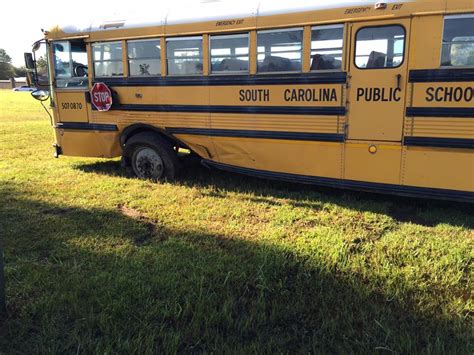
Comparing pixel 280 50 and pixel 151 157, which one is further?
pixel 151 157

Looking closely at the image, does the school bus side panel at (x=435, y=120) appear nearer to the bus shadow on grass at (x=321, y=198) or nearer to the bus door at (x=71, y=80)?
the bus shadow on grass at (x=321, y=198)

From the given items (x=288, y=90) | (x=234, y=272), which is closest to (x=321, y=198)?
(x=288, y=90)

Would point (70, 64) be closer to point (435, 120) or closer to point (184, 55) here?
point (184, 55)

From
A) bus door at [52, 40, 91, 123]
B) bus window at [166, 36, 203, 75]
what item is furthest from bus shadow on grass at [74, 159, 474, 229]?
bus window at [166, 36, 203, 75]

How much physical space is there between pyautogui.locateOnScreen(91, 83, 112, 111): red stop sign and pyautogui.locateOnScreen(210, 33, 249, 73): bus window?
1734 millimetres

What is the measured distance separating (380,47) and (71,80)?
14.8 ft

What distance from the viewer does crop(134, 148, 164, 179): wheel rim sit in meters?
6.52

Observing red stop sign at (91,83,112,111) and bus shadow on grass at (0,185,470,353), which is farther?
red stop sign at (91,83,112,111)

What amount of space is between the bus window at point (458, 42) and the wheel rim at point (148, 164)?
12.9 feet

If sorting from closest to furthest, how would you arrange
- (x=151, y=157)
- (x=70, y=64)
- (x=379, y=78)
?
(x=379, y=78) < (x=151, y=157) < (x=70, y=64)

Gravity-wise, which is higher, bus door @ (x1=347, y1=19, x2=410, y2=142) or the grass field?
bus door @ (x1=347, y1=19, x2=410, y2=142)

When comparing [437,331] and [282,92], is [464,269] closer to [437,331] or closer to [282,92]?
[437,331]

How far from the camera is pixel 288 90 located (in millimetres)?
5285

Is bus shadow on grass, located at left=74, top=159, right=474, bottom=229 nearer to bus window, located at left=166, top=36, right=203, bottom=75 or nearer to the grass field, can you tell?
the grass field
